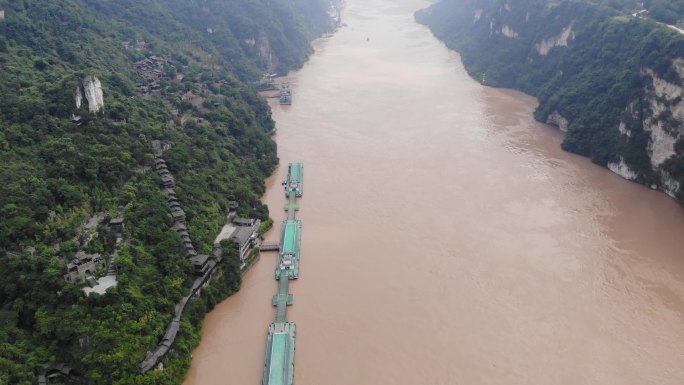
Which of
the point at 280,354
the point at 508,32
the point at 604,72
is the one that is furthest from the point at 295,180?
the point at 508,32

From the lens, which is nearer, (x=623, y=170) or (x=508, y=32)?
(x=623, y=170)

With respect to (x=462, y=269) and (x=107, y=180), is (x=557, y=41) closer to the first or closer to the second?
(x=462, y=269)

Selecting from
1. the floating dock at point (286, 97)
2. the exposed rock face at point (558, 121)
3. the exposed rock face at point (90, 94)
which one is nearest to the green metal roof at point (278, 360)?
the exposed rock face at point (90, 94)

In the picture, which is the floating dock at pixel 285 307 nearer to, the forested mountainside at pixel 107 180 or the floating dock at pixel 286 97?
the forested mountainside at pixel 107 180

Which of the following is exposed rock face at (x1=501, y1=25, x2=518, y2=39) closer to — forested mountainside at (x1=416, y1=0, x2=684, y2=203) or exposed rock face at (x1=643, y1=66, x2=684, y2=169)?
forested mountainside at (x1=416, y1=0, x2=684, y2=203)

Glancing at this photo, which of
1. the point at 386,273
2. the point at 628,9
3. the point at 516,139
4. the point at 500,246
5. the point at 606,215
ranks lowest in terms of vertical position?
the point at 386,273

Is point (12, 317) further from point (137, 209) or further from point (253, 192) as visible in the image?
point (253, 192)

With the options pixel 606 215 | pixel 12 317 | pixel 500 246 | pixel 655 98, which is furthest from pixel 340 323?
pixel 655 98
